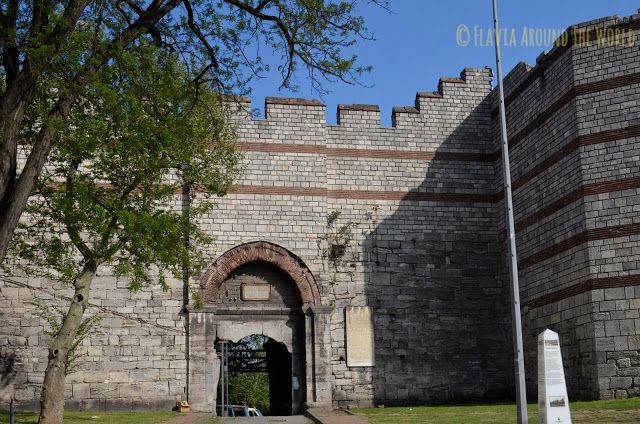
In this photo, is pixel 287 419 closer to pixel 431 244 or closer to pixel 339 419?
pixel 339 419

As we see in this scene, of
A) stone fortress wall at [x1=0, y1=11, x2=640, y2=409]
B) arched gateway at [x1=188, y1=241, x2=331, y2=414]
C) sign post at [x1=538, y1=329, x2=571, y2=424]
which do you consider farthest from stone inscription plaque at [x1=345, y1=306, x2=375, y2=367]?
sign post at [x1=538, y1=329, x2=571, y2=424]

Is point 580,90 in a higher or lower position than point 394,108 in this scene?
lower

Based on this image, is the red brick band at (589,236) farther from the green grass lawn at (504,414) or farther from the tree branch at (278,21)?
the tree branch at (278,21)

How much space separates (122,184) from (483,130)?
31.2 ft

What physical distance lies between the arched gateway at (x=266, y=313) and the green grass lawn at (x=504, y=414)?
283 cm

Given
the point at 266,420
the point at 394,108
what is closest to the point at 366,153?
the point at 394,108

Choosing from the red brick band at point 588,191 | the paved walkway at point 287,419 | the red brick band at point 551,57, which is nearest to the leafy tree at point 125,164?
the paved walkway at point 287,419

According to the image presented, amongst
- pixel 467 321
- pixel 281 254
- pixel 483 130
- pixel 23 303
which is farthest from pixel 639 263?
pixel 23 303

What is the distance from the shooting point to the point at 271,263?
18031 millimetres

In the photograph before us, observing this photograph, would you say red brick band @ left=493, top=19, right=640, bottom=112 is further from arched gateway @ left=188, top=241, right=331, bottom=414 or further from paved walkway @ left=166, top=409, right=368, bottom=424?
paved walkway @ left=166, top=409, right=368, bottom=424

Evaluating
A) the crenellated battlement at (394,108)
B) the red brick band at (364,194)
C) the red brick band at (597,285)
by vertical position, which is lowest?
the red brick band at (597,285)

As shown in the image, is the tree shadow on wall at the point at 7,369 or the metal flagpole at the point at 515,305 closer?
the metal flagpole at the point at 515,305

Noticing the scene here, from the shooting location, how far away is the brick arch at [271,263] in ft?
58.2

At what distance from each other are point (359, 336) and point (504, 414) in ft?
17.6
